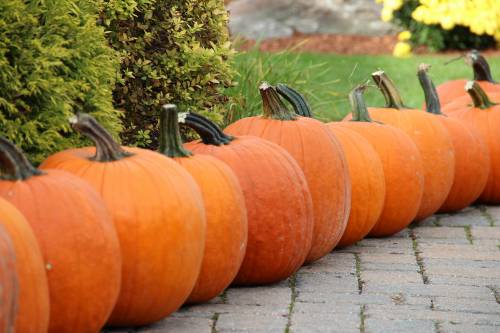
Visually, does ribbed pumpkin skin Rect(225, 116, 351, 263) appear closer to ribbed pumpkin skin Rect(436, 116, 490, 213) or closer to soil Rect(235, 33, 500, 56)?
ribbed pumpkin skin Rect(436, 116, 490, 213)

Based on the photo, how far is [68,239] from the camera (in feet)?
10.8

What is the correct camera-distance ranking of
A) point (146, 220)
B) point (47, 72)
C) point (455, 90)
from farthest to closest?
1. point (455, 90)
2. point (47, 72)
3. point (146, 220)

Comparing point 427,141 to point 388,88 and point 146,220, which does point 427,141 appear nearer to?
point 388,88

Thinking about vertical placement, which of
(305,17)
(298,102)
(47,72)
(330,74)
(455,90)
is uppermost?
(47,72)

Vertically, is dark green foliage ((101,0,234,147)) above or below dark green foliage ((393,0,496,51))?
above

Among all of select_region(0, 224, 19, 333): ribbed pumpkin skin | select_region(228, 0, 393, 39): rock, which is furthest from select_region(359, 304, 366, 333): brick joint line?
select_region(228, 0, 393, 39): rock

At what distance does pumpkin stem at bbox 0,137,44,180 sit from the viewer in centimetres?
327

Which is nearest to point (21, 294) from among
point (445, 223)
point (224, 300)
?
point (224, 300)

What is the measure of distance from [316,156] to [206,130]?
615 mm

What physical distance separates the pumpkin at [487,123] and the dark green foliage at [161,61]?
183 centimetres

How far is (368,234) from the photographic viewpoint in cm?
542

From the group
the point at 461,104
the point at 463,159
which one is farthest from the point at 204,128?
the point at 461,104

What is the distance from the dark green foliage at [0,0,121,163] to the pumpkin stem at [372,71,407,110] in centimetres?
186

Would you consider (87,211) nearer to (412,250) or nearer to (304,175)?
(304,175)
